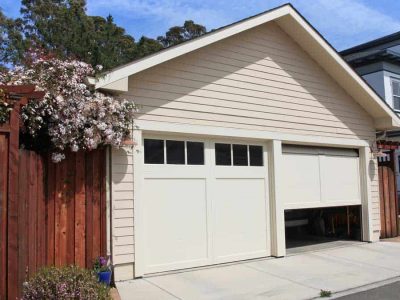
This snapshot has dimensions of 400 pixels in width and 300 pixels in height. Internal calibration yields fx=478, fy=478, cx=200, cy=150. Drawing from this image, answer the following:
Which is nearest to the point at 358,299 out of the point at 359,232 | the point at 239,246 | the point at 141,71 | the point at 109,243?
the point at 239,246

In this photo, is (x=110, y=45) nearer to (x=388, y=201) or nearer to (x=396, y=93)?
(x=396, y=93)

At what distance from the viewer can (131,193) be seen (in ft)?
26.2

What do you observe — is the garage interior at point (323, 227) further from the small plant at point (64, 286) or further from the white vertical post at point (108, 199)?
the small plant at point (64, 286)

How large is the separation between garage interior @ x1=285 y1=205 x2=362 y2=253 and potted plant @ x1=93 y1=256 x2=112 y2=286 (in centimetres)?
535

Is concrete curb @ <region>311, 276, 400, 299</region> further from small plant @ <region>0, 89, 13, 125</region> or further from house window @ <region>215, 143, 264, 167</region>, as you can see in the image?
small plant @ <region>0, 89, 13, 125</region>

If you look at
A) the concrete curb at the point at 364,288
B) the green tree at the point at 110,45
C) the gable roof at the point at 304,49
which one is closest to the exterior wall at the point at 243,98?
the gable roof at the point at 304,49

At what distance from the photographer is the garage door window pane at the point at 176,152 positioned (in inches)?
→ 343

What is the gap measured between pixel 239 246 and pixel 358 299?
9.93 ft

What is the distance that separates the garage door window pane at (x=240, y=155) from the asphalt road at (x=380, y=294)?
350 cm

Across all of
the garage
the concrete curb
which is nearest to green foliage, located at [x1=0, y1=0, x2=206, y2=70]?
the garage

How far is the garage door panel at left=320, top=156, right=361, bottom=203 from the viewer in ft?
37.2

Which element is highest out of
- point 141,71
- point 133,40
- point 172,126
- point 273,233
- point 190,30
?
point 190,30

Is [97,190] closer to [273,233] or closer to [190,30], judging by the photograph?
[273,233]

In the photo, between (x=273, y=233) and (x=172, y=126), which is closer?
(x=172, y=126)
